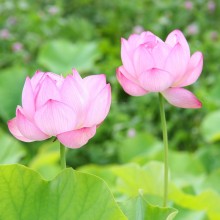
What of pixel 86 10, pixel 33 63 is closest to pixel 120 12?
pixel 86 10

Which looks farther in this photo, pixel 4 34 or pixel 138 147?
pixel 4 34

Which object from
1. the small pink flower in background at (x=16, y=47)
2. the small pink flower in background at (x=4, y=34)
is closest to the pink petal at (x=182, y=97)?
the small pink flower in background at (x=16, y=47)

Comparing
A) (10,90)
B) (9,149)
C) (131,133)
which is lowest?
(131,133)

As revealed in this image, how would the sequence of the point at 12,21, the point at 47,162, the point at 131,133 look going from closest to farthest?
the point at 47,162, the point at 131,133, the point at 12,21

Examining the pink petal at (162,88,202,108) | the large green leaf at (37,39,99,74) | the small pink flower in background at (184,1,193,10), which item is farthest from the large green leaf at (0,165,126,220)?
the small pink flower in background at (184,1,193,10)

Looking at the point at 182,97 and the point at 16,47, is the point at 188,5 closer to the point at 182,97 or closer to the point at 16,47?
the point at 16,47

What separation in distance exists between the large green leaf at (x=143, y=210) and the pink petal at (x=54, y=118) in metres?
0.16

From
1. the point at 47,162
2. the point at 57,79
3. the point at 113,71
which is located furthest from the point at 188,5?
the point at 57,79

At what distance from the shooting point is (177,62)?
737 mm

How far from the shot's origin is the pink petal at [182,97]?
2.47 feet

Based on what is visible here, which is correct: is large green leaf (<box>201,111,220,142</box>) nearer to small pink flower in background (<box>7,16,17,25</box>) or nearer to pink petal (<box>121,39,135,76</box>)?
pink petal (<box>121,39,135,76</box>)

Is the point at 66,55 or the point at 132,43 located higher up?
the point at 132,43

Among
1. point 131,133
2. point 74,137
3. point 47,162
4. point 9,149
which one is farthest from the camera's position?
point 131,133

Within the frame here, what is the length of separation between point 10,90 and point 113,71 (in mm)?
567
